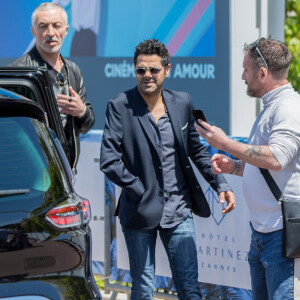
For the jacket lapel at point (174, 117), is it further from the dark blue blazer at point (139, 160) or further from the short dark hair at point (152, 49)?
the short dark hair at point (152, 49)

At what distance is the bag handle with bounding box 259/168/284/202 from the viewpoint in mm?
4375

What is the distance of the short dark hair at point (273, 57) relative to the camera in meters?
4.43

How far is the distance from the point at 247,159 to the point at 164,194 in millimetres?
1051

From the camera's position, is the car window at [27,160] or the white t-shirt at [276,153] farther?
the white t-shirt at [276,153]

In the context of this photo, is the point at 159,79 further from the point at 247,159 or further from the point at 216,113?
the point at 216,113

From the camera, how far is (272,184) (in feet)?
14.4

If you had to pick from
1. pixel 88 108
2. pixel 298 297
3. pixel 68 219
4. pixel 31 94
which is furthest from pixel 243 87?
pixel 68 219

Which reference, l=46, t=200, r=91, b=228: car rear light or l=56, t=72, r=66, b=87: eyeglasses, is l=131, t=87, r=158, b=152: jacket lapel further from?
l=46, t=200, r=91, b=228: car rear light

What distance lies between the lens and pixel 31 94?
5.05 m

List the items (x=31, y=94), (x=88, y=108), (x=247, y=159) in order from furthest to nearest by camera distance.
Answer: (x=88, y=108) → (x=31, y=94) → (x=247, y=159)

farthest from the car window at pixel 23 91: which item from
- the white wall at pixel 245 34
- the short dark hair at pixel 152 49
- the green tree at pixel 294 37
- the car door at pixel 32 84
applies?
the green tree at pixel 294 37

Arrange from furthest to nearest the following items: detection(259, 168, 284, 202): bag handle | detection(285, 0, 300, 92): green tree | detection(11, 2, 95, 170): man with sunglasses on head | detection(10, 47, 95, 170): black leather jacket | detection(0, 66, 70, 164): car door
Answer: detection(285, 0, 300, 92): green tree < detection(10, 47, 95, 170): black leather jacket < detection(11, 2, 95, 170): man with sunglasses on head < detection(0, 66, 70, 164): car door < detection(259, 168, 284, 202): bag handle

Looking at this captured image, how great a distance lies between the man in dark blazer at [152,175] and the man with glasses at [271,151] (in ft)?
2.43

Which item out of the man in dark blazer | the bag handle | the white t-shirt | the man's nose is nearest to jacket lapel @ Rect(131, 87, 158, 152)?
the man in dark blazer
